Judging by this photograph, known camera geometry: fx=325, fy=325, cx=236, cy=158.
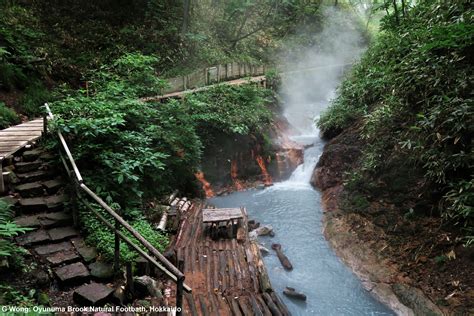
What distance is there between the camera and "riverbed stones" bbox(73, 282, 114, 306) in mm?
4090

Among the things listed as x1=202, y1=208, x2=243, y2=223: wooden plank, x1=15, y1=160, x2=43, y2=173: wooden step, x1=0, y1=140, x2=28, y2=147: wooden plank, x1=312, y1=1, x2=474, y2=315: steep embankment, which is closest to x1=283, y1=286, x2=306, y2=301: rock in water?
x1=312, y1=1, x2=474, y2=315: steep embankment

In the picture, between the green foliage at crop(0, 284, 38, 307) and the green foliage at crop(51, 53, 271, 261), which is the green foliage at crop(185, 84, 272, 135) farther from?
the green foliage at crop(0, 284, 38, 307)

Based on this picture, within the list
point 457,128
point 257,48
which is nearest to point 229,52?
point 257,48

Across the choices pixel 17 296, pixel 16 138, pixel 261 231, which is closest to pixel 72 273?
pixel 17 296

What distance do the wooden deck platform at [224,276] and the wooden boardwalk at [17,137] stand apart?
3745 millimetres

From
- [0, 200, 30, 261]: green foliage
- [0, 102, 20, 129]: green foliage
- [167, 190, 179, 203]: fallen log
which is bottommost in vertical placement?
[167, 190, 179, 203]: fallen log

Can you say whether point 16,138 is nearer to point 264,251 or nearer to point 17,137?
point 17,137

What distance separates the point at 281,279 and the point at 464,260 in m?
3.77

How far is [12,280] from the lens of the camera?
13.8 feet

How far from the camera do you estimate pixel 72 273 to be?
178 inches

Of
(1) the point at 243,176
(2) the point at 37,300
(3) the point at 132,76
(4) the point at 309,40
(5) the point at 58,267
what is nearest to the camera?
(2) the point at 37,300

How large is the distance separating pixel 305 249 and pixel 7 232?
697 centimetres

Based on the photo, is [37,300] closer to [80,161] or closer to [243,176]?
[80,161]

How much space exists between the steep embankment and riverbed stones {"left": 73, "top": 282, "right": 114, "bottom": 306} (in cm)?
575
